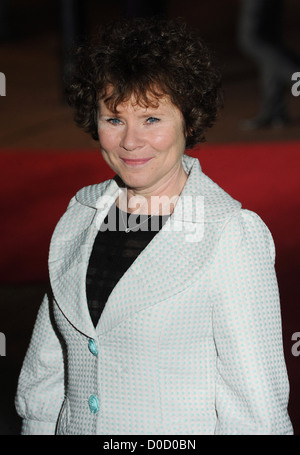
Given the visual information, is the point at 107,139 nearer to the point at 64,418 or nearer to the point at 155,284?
the point at 155,284

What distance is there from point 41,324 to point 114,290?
315 millimetres

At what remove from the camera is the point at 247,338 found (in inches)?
61.6

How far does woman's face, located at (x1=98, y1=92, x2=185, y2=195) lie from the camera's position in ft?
5.69

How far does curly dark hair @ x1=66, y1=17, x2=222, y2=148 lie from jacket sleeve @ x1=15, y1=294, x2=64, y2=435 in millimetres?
520

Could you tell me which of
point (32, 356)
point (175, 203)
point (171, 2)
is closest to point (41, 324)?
point (32, 356)

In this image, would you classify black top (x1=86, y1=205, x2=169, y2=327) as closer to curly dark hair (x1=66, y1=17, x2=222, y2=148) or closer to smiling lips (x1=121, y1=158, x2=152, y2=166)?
smiling lips (x1=121, y1=158, x2=152, y2=166)

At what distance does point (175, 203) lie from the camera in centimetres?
180

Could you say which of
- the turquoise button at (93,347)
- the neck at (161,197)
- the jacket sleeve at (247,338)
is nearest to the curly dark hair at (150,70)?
the neck at (161,197)

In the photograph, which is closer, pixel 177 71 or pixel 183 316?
pixel 183 316

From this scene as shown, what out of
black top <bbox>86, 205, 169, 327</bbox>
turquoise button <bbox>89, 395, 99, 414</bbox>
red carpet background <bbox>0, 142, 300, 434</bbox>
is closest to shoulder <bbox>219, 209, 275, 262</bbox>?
black top <bbox>86, 205, 169, 327</bbox>

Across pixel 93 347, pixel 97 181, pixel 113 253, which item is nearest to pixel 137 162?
pixel 113 253

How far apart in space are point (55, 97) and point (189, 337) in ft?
22.5
